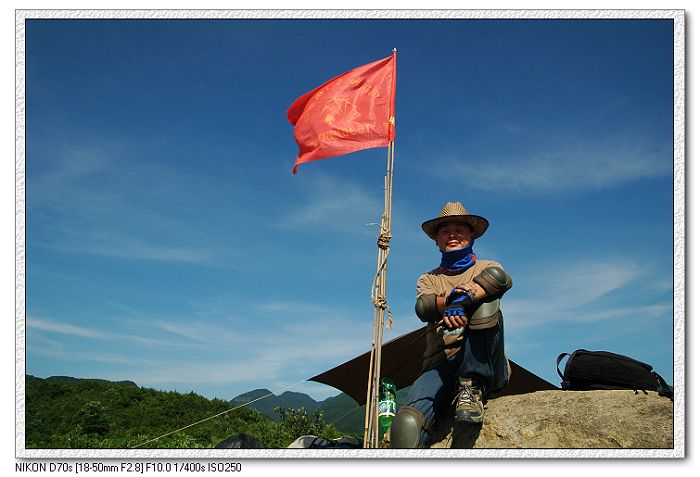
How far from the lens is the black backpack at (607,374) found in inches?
216

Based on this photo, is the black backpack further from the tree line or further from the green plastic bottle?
the tree line

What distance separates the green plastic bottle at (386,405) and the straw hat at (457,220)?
1.63 m

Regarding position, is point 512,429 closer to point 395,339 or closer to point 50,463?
point 395,339

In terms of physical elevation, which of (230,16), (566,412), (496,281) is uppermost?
(230,16)

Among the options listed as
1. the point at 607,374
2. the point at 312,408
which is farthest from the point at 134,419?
the point at 607,374

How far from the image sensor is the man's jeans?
17.1ft

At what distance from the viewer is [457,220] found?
19.0 feet

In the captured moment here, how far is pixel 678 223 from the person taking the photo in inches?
193

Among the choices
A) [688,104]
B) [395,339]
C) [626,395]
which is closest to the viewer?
[688,104]

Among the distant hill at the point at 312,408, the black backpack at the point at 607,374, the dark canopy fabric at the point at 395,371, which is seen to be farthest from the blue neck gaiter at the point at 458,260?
the distant hill at the point at 312,408

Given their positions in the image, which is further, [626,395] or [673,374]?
[626,395]

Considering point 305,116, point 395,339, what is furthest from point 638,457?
point 305,116

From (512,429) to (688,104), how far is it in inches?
122

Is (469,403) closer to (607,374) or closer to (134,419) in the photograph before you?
(607,374)
